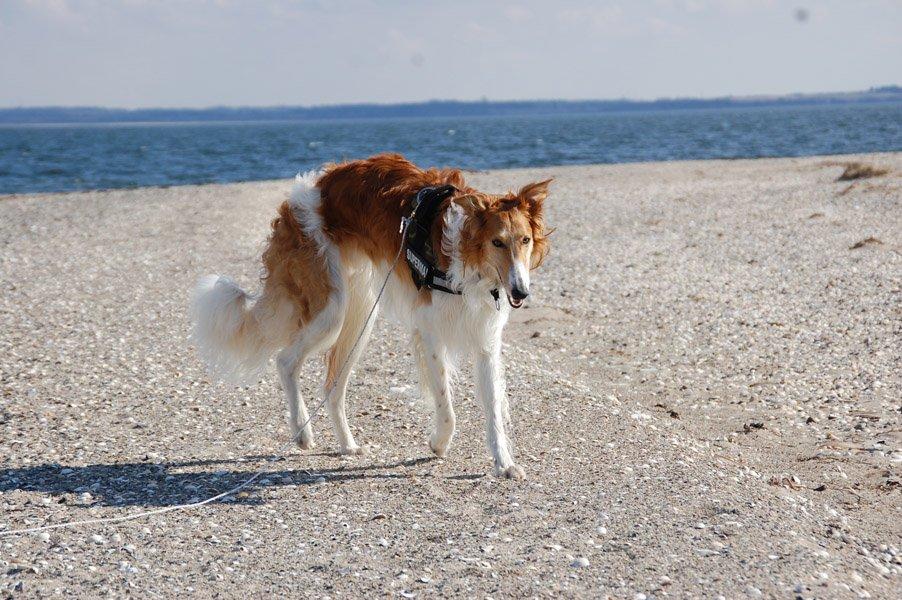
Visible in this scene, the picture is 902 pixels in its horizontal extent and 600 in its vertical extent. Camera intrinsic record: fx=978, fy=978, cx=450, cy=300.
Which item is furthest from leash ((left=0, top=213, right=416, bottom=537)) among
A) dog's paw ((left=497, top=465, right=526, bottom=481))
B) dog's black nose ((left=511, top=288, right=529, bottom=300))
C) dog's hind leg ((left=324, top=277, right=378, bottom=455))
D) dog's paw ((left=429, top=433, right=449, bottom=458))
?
dog's paw ((left=497, top=465, right=526, bottom=481))

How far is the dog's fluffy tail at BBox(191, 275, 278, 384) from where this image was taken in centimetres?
758

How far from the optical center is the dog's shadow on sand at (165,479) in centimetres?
646

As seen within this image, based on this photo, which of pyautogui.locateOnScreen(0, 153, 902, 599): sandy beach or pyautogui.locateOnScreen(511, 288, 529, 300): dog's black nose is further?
pyautogui.locateOnScreen(511, 288, 529, 300): dog's black nose

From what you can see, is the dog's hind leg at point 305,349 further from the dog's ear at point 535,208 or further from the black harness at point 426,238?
the dog's ear at point 535,208

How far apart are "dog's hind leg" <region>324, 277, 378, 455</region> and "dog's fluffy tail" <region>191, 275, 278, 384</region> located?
1.67ft

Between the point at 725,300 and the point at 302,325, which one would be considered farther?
the point at 725,300

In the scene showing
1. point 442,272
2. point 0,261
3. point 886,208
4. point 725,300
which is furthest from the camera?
point 886,208

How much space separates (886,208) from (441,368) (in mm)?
16075

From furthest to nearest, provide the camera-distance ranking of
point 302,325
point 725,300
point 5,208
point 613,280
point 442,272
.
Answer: point 5,208 < point 613,280 < point 725,300 < point 302,325 < point 442,272

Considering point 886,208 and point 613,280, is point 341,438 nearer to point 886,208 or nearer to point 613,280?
point 613,280

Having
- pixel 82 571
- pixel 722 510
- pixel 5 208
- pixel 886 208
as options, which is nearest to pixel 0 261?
pixel 5 208

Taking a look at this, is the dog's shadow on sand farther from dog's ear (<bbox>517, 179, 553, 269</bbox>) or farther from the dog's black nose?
dog's ear (<bbox>517, 179, 553, 269</bbox>)

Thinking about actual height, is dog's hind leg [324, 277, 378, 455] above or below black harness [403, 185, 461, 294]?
below

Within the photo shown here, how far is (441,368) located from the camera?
7059mm
